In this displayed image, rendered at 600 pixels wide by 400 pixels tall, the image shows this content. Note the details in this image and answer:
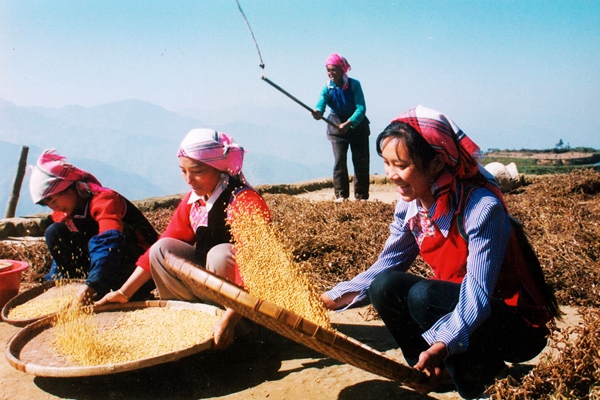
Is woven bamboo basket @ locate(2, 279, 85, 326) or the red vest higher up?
the red vest

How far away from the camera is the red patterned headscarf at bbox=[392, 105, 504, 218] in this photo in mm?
2025

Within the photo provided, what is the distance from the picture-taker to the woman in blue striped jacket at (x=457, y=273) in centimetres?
199

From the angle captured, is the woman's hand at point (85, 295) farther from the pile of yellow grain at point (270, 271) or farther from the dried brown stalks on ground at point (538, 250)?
the dried brown stalks on ground at point (538, 250)

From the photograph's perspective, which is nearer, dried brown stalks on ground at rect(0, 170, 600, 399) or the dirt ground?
dried brown stalks on ground at rect(0, 170, 600, 399)

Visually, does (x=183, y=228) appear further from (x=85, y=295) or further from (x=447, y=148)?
(x=447, y=148)

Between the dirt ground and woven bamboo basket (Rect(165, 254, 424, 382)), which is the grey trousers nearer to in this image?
the dirt ground

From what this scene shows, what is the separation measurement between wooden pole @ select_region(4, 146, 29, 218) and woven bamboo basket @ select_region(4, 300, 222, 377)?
5.45 metres

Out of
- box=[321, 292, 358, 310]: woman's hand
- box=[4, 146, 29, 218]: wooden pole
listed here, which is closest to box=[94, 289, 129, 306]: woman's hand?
box=[321, 292, 358, 310]: woman's hand

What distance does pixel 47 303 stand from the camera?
11.2ft

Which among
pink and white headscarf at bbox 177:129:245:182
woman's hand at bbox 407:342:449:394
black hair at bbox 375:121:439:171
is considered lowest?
woman's hand at bbox 407:342:449:394

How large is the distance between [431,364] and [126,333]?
1.63 metres

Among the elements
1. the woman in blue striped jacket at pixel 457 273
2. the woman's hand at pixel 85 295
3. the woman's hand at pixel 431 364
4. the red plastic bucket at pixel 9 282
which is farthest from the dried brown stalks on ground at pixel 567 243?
the red plastic bucket at pixel 9 282

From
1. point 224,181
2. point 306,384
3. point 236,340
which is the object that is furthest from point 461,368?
point 224,181

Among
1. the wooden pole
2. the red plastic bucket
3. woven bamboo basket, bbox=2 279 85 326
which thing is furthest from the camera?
the wooden pole
